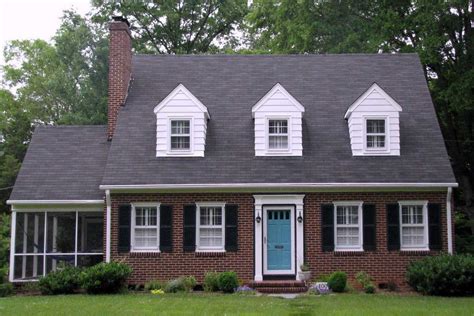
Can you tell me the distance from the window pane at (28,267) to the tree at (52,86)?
11.8 meters

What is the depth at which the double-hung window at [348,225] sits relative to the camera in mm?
20219

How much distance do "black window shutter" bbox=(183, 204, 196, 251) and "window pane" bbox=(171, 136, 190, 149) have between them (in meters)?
2.13

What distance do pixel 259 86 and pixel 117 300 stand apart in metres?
9.96

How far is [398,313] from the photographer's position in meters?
14.0

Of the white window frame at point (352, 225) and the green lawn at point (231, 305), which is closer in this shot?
the green lawn at point (231, 305)

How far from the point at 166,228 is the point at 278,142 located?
14.8 ft

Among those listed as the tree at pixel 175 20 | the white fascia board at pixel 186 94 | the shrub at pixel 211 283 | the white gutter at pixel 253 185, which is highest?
the tree at pixel 175 20

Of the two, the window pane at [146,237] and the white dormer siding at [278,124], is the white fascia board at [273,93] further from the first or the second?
the window pane at [146,237]

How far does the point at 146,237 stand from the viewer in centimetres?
2031

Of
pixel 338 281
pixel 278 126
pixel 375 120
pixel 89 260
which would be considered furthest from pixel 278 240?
pixel 89 260

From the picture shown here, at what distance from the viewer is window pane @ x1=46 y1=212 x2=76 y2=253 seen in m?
21.6

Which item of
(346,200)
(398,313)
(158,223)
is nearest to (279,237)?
(346,200)

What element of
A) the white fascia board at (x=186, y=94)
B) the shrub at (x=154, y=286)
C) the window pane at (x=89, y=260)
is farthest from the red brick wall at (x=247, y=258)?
the white fascia board at (x=186, y=94)

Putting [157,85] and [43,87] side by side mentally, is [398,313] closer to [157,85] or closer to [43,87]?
[157,85]
